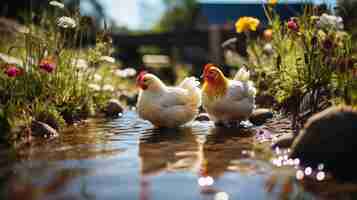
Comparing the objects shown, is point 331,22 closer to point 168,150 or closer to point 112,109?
point 168,150

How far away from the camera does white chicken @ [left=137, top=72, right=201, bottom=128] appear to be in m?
6.88

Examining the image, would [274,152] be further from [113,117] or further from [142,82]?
[113,117]

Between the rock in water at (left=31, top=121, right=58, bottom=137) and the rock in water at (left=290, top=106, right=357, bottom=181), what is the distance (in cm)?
311

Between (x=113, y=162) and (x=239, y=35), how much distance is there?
24.4 ft

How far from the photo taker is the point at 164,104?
22.6ft

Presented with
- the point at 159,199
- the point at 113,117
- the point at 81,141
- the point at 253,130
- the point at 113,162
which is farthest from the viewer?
the point at 113,117

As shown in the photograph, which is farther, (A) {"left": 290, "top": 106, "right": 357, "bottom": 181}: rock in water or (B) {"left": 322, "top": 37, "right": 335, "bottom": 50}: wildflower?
(B) {"left": 322, "top": 37, "right": 335, "bottom": 50}: wildflower

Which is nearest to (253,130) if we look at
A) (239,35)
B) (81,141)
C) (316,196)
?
(81,141)

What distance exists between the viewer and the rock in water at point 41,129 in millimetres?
6293

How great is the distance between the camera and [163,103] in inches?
271

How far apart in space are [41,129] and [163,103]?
5.03 feet

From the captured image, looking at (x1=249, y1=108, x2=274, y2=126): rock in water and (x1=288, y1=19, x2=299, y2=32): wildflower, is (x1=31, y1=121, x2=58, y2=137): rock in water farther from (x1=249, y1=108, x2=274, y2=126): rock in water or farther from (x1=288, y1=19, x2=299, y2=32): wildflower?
(x1=288, y1=19, x2=299, y2=32): wildflower

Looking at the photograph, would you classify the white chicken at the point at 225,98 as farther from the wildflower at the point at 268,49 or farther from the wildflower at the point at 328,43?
the wildflower at the point at 268,49

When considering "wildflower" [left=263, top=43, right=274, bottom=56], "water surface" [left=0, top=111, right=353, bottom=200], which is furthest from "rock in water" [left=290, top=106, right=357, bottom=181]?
"wildflower" [left=263, top=43, right=274, bottom=56]
